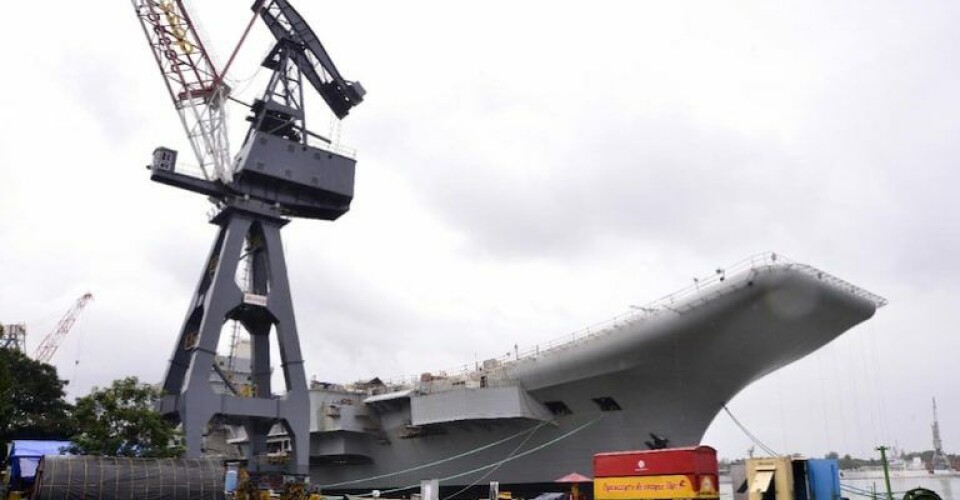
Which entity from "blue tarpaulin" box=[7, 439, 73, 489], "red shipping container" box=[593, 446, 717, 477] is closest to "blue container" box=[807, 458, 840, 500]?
"red shipping container" box=[593, 446, 717, 477]

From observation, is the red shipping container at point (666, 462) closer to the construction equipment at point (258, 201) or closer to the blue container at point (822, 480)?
the blue container at point (822, 480)

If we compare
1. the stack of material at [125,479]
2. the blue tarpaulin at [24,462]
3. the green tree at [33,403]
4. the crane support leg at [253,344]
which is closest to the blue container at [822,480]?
the stack of material at [125,479]

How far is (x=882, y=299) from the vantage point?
79.0 feet

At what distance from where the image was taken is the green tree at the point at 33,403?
1348 inches

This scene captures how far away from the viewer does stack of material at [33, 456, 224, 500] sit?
14.2 metres

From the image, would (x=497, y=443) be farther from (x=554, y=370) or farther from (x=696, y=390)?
(x=696, y=390)

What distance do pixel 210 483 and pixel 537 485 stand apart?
1639 centimetres

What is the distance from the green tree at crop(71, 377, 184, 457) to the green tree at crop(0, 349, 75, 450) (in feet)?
47.2

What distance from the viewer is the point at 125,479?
48.8 feet

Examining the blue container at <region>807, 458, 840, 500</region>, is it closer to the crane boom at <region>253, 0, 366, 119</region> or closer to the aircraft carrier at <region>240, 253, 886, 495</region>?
the aircraft carrier at <region>240, 253, 886, 495</region>

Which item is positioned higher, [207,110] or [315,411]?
[207,110]

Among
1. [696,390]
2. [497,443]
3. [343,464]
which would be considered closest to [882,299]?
[696,390]

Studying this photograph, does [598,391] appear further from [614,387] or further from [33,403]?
[33,403]

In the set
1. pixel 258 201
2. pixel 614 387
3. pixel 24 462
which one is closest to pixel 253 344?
pixel 258 201
